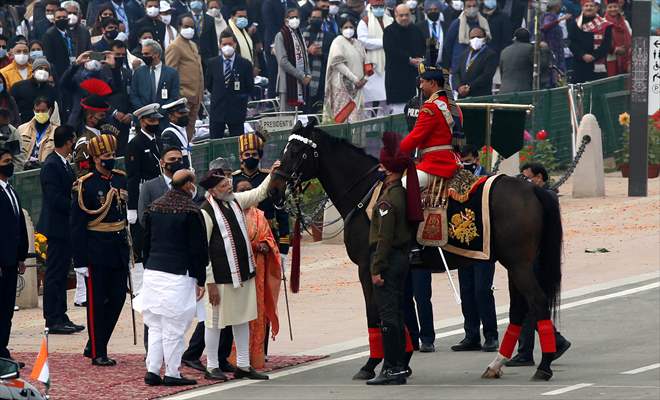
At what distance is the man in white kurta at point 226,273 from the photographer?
16.8 meters

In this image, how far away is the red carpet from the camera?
16219mm

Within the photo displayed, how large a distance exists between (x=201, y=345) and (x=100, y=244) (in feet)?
4.72

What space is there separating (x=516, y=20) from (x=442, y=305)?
1814cm

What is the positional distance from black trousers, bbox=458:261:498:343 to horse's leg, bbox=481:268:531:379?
100cm

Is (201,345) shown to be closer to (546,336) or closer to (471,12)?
(546,336)

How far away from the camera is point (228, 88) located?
95.8 ft

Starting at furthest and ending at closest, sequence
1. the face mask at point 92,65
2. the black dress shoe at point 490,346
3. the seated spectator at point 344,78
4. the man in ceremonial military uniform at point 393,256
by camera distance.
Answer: the seated spectator at point 344,78, the face mask at point 92,65, the black dress shoe at point 490,346, the man in ceremonial military uniform at point 393,256

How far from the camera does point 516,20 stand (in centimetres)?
3859

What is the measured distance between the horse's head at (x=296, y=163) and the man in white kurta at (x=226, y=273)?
56 centimetres

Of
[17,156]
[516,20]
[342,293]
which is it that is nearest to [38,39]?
[17,156]

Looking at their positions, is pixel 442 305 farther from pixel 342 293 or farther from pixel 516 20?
pixel 516 20

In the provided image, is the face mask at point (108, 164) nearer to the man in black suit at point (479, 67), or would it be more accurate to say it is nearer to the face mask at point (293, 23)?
the face mask at point (293, 23)

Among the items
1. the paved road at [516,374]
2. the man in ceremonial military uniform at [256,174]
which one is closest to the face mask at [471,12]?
the paved road at [516,374]

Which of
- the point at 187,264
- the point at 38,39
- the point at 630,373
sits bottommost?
the point at 630,373
